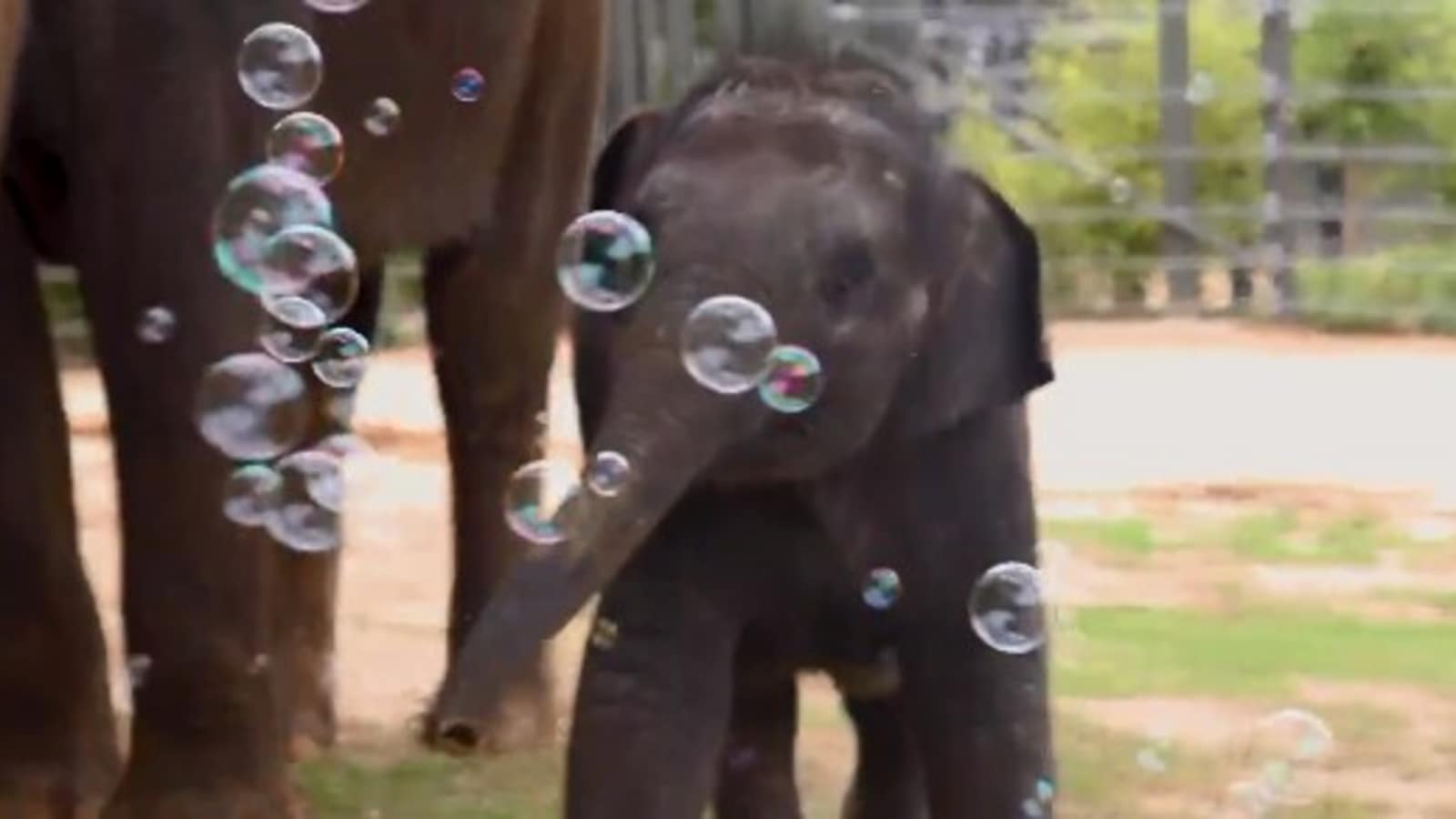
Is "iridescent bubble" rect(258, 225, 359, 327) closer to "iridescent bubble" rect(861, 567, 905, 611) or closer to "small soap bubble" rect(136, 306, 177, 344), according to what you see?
"small soap bubble" rect(136, 306, 177, 344)

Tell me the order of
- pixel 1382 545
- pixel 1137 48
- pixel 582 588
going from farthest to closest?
pixel 1137 48 → pixel 1382 545 → pixel 582 588

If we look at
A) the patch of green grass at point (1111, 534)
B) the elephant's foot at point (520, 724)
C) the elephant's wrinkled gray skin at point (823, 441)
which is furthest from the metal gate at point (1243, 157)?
the elephant's wrinkled gray skin at point (823, 441)

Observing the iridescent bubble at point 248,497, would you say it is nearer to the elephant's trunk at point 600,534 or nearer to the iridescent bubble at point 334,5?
the iridescent bubble at point 334,5

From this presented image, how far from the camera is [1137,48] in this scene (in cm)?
1222

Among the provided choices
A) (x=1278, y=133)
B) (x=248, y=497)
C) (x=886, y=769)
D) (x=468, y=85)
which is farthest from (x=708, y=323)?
(x=1278, y=133)

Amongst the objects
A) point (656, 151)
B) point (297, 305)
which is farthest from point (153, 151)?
point (656, 151)

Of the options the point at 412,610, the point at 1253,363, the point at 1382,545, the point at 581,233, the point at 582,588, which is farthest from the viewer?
the point at 1253,363

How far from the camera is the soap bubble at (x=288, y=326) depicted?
3.36 meters

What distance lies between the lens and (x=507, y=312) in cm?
446

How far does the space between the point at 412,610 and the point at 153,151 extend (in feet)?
7.46

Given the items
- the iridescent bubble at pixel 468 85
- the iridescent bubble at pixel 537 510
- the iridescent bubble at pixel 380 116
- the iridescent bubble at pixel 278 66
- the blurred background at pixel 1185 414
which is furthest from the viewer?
the blurred background at pixel 1185 414

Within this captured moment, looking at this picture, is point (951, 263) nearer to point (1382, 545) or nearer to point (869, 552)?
point (869, 552)

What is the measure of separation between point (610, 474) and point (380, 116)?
1.31 m

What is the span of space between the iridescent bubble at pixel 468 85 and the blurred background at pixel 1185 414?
0.34m
